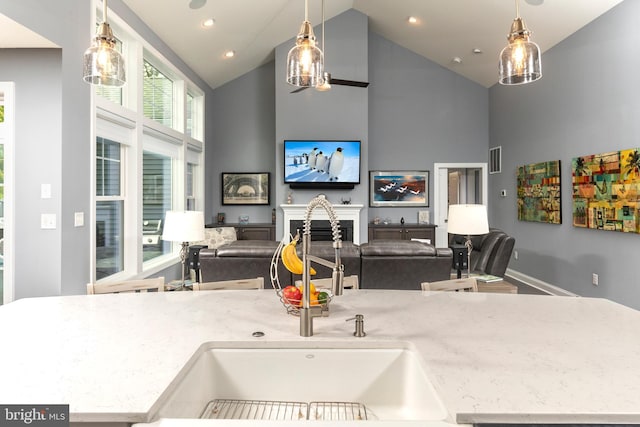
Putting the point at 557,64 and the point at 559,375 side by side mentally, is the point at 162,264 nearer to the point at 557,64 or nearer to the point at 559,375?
the point at 559,375

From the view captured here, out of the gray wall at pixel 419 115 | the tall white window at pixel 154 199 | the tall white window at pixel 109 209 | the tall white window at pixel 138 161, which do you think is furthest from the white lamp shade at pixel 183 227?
the gray wall at pixel 419 115

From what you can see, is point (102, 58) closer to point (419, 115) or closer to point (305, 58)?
point (305, 58)

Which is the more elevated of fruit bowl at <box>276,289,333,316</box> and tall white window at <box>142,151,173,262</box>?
tall white window at <box>142,151,173,262</box>

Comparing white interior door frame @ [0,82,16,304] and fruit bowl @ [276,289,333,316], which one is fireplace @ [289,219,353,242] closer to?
white interior door frame @ [0,82,16,304]

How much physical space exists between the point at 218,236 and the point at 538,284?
4916 mm

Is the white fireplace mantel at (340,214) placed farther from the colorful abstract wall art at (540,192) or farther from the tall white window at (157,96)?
the colorful abstract wall art at (540,192)

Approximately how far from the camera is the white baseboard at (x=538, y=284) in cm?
511

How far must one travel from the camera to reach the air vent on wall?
→ 7024 mm

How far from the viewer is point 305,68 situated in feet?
6.41

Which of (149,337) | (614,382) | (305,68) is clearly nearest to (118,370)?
(149,337)

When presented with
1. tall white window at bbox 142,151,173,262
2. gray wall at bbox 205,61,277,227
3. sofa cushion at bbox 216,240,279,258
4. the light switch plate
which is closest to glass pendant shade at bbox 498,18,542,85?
sofa cushion at bbox 216,240,279,258

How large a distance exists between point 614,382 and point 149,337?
1.31m

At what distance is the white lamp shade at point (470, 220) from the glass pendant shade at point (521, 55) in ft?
4.91

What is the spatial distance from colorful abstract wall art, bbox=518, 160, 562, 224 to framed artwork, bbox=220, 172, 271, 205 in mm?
4369
